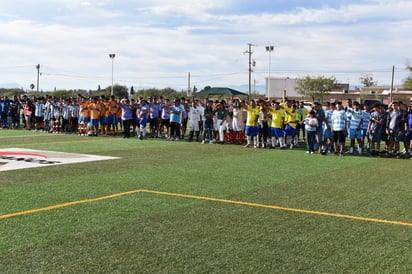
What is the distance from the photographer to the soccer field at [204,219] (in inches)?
199

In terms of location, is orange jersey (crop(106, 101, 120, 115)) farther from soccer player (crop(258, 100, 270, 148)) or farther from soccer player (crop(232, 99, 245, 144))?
soccer player (crop(258, 100, 270, 148))

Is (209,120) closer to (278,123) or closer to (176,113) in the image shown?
(176,113)

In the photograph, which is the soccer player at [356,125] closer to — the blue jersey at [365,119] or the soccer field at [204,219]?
the blue jersey at [365,119]

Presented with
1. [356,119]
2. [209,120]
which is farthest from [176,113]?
[356,119]

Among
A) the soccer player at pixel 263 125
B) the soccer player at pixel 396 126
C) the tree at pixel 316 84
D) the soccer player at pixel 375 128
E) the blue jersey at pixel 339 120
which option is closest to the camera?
the soccer player at pixel 396 126

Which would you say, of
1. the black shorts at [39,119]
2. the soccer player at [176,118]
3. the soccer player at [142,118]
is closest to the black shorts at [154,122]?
the soccer player at [142,118]

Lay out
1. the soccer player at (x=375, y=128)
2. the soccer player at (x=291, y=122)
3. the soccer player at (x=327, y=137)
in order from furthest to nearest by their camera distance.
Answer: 1. the soccer player at (x=291, y=122)
2. the soccer player at (x=327, y=137)
3. the soccer player at (x=375, y=128)

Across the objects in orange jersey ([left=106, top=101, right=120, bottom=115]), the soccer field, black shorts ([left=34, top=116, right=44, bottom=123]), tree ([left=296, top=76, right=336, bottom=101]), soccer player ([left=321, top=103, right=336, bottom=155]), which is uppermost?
tree ([left=296, top=76, right=336, bottom=101])

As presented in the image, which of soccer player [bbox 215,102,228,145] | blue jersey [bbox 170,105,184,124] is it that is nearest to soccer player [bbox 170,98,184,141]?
blue jersey [bbox 170,105,184,124]

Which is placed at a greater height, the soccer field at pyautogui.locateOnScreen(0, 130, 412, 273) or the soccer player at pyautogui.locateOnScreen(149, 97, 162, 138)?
the soccer player at pyautogui.locateOnScreen(149, 97, 162, 138)

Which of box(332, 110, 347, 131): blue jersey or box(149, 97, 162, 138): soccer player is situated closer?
box(332, 110, 347, 131): blue jersey

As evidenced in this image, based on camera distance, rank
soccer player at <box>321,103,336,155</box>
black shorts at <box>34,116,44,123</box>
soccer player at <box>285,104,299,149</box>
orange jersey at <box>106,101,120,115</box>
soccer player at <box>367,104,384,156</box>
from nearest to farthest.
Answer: soccer player at <box>367,104,384,156</box>, soccer player at <box>321,103,336,155</box>, soccer player at <box>285,104,299,149</box>, orange jersey at <box>106,101,120,115</box>, black shorts at <box>34,116,44,123</box>

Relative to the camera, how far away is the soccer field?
5047mm

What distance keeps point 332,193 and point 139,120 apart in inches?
545
